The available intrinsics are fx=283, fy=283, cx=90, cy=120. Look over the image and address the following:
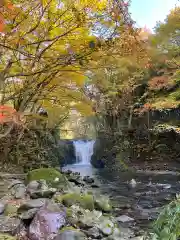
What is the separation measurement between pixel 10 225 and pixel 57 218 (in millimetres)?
834

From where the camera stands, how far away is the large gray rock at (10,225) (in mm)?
4738

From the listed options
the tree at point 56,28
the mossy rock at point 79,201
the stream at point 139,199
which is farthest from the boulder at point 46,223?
the tree at point 56,28

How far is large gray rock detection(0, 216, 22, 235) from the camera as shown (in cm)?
474

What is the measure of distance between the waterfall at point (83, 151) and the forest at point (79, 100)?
1.99 ft

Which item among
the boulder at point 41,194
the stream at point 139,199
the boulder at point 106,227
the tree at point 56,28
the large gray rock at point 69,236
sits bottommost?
the stream at point 139,199

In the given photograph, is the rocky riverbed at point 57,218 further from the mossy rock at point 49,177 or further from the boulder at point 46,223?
the mossy rock at point 49,177

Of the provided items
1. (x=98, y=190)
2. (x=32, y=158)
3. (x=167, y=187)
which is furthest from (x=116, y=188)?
(x=32, y=158)

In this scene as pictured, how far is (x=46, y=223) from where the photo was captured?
4816 mm

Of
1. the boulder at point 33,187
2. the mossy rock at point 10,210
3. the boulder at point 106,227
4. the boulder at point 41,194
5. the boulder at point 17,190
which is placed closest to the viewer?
the boulder at point 106,227

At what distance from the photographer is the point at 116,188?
11.0 metres

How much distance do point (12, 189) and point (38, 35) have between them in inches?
165

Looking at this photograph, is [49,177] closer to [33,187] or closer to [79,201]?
A: [33,187]

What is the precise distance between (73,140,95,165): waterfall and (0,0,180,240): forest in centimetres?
61

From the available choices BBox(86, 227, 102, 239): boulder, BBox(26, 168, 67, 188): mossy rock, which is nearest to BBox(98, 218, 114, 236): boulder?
BBox(86, 227, 102, 239): boulder
